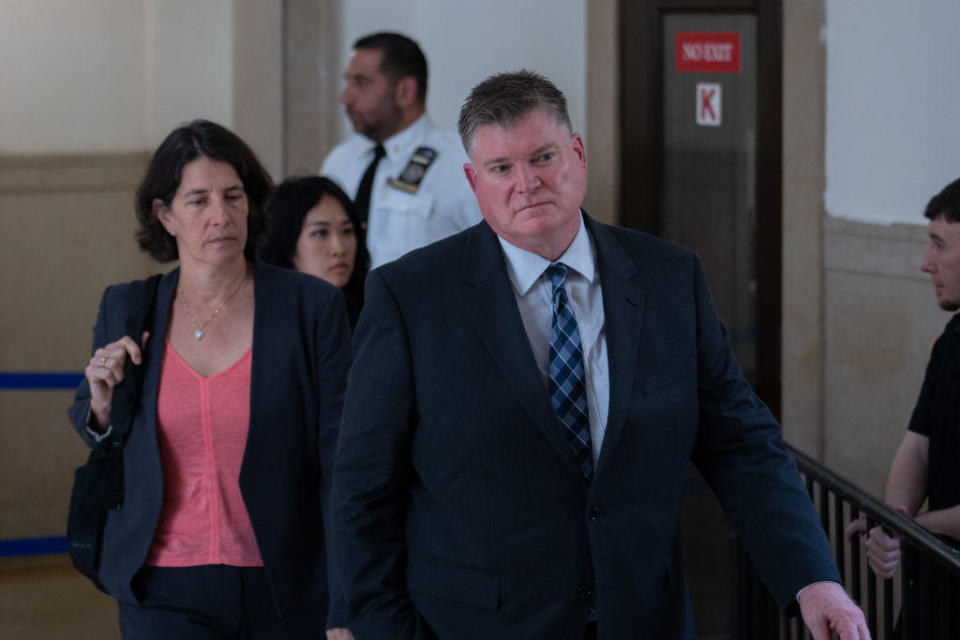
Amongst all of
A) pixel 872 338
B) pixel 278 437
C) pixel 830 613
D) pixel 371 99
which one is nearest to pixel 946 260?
pixel 872 338

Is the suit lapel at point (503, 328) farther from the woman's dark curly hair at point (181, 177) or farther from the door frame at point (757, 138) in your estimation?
the door frame at point (757, 138)

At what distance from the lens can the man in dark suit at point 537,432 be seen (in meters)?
2.19

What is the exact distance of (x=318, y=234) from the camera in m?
4.23

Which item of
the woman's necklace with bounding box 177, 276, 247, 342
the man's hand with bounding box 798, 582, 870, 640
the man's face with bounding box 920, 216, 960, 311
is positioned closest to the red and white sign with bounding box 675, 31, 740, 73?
the man's face with bounding box 920, 216, 960, 311

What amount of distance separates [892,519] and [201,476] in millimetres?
1528

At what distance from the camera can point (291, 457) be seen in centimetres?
303

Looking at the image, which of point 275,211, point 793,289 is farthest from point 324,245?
point 793,289

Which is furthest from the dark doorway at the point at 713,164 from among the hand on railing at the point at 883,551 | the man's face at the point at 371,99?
the hand on railing at the point at 883,551

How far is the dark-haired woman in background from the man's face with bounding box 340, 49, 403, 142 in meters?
1.25

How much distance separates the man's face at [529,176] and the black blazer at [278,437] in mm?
957

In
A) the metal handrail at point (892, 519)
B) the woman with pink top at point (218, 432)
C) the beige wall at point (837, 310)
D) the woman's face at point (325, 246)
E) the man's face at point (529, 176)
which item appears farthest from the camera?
the beige wall at point (837, 310)

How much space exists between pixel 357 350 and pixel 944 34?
2643mm

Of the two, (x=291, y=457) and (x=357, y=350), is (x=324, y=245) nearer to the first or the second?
(x=291, y=457)

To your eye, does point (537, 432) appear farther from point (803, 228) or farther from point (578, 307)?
point (803, 228)
